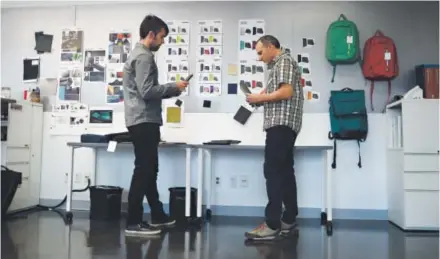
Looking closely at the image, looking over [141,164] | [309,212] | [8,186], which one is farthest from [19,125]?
[309,212]

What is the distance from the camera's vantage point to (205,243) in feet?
8.38

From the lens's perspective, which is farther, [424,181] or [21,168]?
[21,168]

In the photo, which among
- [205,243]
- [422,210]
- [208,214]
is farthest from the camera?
[208,214]

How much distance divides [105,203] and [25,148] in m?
1.08

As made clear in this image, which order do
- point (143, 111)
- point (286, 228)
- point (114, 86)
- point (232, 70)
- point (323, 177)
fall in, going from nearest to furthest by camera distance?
point (143, 111)
point (286, 228)
point (323, 177)
point (232, 70)
point (114, 86)

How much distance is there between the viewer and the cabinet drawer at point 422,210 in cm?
313

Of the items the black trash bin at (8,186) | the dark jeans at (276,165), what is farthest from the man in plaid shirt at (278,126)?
the black trash bin at (8,186)

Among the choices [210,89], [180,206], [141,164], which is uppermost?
[210,89]

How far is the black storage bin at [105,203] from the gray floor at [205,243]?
167 millimetres

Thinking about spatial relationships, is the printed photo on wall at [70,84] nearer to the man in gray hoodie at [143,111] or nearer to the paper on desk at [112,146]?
the paper on desk at [112,146]

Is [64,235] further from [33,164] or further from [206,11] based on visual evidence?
[206,11]

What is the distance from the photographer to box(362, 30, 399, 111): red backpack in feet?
12.1

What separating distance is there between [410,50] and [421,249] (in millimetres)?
2127

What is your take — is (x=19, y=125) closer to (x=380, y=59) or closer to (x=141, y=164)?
(x=141, y=164)
